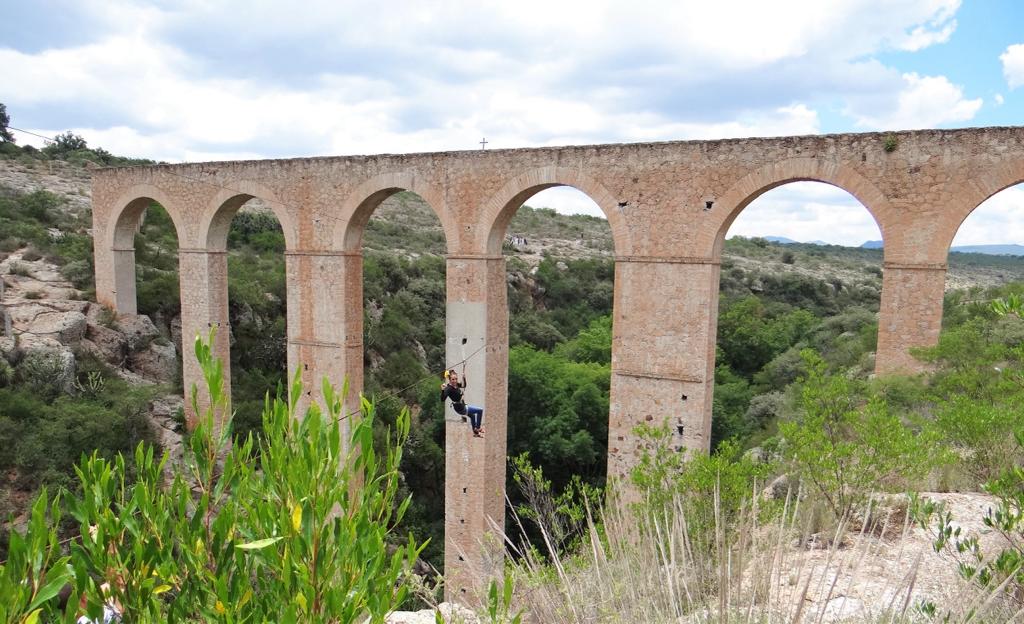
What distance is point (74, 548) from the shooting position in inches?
91.0

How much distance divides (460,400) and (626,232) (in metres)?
2.98

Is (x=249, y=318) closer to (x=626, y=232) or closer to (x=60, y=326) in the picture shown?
(x=60, y=326)

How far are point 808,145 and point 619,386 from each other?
3.28m

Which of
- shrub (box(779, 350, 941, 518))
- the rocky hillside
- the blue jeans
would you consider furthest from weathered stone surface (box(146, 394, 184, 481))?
the rocky hillside

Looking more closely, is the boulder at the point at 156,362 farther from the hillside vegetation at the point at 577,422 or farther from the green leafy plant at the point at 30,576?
the green leafy plant at the point at 30,576

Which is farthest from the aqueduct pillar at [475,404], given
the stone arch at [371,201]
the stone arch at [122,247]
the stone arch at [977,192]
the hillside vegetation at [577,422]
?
the stone arch at [122,247]

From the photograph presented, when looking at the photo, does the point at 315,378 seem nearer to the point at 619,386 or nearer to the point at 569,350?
the point at 619,386

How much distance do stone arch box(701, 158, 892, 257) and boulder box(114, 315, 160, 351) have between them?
10.8 m

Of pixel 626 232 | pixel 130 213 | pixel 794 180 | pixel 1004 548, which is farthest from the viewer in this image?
pixel 130 213

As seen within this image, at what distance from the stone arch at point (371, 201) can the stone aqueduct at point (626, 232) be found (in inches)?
1.0

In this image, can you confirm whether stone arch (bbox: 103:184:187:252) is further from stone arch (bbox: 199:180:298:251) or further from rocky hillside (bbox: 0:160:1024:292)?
rocky hillside (bbox: 0:160:1024:292)

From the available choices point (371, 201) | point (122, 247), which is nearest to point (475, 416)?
point (371, 201)

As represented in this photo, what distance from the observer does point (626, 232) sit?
25.1 feet

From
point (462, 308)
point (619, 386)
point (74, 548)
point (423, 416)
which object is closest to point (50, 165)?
point (423, 416)
